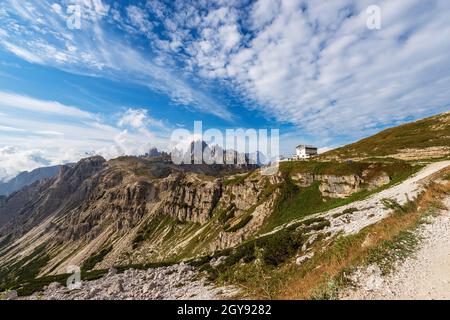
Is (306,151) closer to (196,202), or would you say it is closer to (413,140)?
(413,140)

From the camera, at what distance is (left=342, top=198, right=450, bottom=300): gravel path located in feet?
32.5

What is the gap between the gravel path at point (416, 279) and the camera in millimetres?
9914

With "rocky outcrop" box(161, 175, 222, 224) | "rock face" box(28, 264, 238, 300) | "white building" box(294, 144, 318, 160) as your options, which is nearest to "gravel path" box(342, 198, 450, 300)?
"rock face" box(28, 264, 238, 300)

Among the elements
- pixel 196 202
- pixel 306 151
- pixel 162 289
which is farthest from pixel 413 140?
pixel 196 202

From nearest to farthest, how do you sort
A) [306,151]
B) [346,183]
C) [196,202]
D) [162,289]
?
[162,289]
[346,183]
[306,151]
[196,202]

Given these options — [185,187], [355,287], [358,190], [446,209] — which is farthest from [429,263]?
[185,187]

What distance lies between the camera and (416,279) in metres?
10.8

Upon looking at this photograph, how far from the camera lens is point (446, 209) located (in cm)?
1900

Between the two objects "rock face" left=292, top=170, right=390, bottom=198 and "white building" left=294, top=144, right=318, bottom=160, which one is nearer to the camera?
"rock face" left=292, top=170, right=390, bottom=198

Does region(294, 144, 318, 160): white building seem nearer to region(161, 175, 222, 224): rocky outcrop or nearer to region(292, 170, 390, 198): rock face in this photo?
region(161, 175, 222, 224): rocky outcrop

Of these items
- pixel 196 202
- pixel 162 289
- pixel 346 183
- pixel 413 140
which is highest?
pixel 413 140
